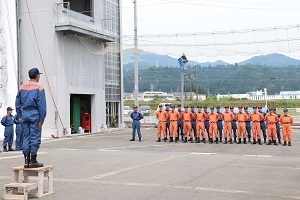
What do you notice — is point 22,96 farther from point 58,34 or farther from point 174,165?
point 58,34

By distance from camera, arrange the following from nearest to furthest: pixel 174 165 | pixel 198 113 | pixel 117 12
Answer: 1. pixel 174 165
2. pixel 198 113
3. pixel 117 12

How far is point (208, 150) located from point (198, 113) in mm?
3924

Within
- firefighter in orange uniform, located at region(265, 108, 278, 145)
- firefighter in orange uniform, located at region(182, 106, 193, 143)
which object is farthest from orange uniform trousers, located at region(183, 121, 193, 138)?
firefighter in orange uniform, located at region(265, 108, 278, 145)

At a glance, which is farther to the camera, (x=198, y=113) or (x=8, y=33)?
(x=8, y=33)

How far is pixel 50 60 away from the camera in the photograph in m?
24.5

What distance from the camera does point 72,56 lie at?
26.3m

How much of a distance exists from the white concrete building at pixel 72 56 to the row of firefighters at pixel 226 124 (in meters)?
6.93

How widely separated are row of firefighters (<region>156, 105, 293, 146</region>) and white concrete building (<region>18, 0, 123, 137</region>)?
6.93 m

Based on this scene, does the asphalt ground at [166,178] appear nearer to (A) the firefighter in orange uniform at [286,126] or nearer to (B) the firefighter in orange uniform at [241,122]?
(A) the firefighter in orange uniform at [286,126]

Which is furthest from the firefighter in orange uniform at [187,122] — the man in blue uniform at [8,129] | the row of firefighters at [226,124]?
the man in blue uniform at [8,129]

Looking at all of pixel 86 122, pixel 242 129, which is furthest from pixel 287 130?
pixel 86 122

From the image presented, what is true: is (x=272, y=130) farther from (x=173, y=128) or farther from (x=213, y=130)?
(x=173, y=128)

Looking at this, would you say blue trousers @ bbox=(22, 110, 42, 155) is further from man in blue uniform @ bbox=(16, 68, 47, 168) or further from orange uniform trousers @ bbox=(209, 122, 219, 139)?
orange uniform trousers @ bbox=(209, 122, 219, 139)

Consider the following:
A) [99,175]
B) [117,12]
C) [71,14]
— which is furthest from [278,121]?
[117,12]
